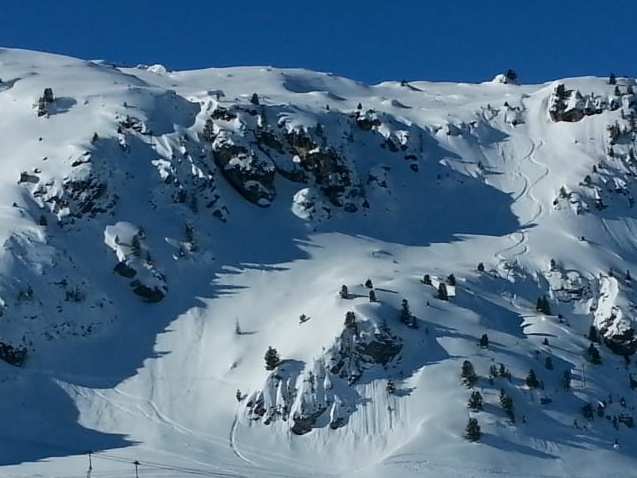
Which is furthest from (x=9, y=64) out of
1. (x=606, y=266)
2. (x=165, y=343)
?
(x=606, y=266)

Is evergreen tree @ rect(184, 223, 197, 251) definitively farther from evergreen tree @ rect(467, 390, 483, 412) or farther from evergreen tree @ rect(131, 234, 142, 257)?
evergreen tree @ rect(467, 390, 483, 412)

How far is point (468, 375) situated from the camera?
254 feet

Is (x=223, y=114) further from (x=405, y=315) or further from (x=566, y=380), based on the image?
(x=566, y=380)

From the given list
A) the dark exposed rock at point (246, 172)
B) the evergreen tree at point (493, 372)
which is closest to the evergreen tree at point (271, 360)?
the evergreen tree at point (493, 372)

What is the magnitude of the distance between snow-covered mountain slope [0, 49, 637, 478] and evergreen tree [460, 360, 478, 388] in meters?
0.45

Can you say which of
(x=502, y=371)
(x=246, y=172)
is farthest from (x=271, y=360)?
(x=246, y=172)

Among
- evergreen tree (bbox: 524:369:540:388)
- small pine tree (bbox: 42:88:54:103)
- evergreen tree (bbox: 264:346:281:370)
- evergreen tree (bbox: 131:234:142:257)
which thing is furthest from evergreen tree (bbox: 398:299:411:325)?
small pine tree (bbox: 42:88:54:103)

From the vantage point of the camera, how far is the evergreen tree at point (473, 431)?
7288 cm

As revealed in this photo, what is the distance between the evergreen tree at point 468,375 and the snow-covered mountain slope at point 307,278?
0.45 meters

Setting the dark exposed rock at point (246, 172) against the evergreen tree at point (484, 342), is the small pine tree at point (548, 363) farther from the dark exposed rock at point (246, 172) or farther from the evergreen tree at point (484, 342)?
the dark exposed rock at point (246, 172)

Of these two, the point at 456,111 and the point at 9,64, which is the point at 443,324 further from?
the point at 9,64

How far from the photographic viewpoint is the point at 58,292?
273 feet

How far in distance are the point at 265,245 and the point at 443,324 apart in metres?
20.5

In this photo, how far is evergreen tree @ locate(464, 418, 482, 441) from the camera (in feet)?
239
